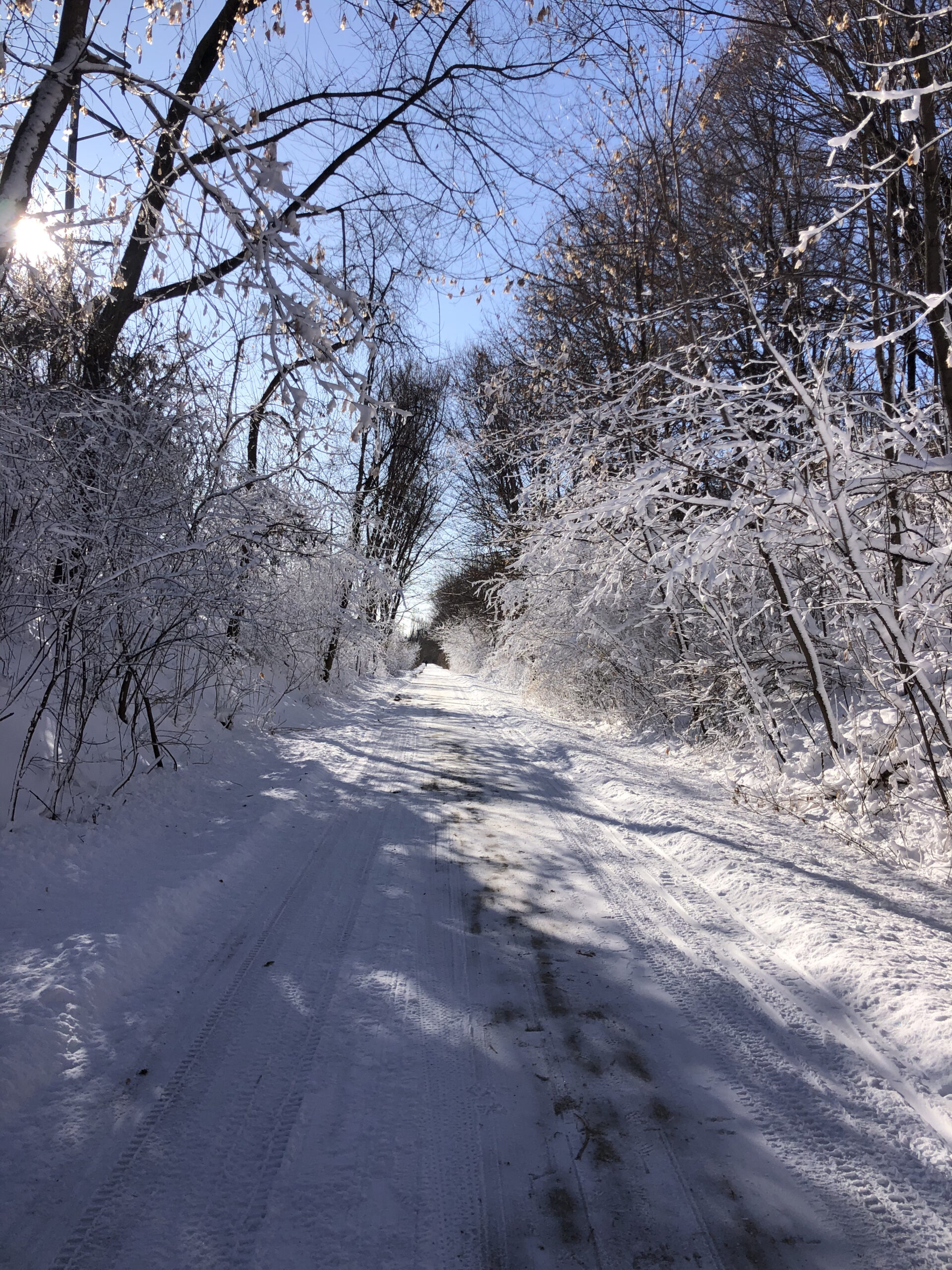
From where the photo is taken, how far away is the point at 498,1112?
225 centimetres

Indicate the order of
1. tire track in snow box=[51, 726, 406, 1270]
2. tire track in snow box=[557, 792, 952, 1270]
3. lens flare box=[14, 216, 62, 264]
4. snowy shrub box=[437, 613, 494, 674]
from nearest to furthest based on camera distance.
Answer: tire track in snow box=[51, 726, 406, 1270] < tire track in snow box=[557, 792, 952, 1270] < lens flare box=[14, 216, 62, 264] < snowy shrub box=[437, 613, 494, 674]

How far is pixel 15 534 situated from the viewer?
4.51 meters

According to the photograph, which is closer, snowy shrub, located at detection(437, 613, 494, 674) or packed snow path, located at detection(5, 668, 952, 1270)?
packed snow path, located at detection(5, 668, 952, 1270)

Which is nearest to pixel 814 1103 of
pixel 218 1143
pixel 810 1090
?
pixel 810 1090

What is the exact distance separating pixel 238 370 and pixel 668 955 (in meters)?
6.70

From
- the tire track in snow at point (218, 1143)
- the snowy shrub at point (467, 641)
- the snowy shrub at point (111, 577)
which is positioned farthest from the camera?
the snowy shrub at point (467, 641)

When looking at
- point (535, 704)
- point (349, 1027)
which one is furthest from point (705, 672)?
point (535, 704)

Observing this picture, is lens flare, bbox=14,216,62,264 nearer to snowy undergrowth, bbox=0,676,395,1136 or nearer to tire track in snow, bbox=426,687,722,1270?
snowy undergrowth, bbox=0,676,395,1136

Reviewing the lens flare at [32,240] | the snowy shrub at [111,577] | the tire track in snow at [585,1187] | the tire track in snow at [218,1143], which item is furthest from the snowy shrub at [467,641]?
the tire track in snow at [585,1187]

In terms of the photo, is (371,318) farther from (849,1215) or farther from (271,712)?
(271,712)

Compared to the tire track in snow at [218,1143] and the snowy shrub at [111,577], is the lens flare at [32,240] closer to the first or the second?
the snowy shrub at [111,577]

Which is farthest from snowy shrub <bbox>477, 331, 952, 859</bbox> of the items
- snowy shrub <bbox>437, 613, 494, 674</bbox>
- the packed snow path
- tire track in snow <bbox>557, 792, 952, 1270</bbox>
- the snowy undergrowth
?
snowy shrub <bbox>437, 613, 494, 674</bbox>

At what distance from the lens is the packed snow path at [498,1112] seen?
1794 mm

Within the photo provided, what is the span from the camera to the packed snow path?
1794 millimetres
